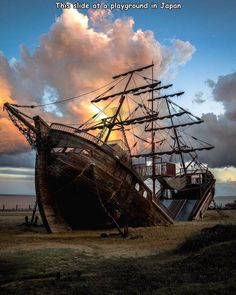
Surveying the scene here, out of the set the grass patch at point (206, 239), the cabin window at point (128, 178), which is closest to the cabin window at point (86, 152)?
the cabin window at point (128, 178)

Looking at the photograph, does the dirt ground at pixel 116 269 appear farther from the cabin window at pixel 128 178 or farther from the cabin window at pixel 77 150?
the cabin window at pixel 128 178

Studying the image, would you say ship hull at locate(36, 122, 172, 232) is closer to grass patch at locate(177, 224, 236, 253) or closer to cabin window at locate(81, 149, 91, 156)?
cabin window at locate(81, 149, 91, 156)

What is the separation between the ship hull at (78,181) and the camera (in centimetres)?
2011

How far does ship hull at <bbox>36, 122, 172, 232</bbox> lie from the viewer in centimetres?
2011

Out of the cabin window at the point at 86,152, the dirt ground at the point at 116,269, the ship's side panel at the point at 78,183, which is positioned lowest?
the dirt ground at the point at 116,269

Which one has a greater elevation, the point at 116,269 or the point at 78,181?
the point at 78,181

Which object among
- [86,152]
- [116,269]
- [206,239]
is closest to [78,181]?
[86,152]

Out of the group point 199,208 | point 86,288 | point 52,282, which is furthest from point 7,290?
point 199,208

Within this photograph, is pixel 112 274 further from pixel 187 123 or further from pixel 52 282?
pixel 187 123

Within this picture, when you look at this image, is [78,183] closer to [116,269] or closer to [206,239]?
[206,239]

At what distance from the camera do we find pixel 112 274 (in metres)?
9.06

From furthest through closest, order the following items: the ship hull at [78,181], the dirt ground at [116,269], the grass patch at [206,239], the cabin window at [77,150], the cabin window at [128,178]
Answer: the cabin window at [128,178], the cabin window at [77,150], the ship hull at [78,181], the grass patch at [206,239], the dirt ground at [116,269]

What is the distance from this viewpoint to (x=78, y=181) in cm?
2014

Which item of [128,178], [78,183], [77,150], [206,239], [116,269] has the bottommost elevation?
[116,269]
